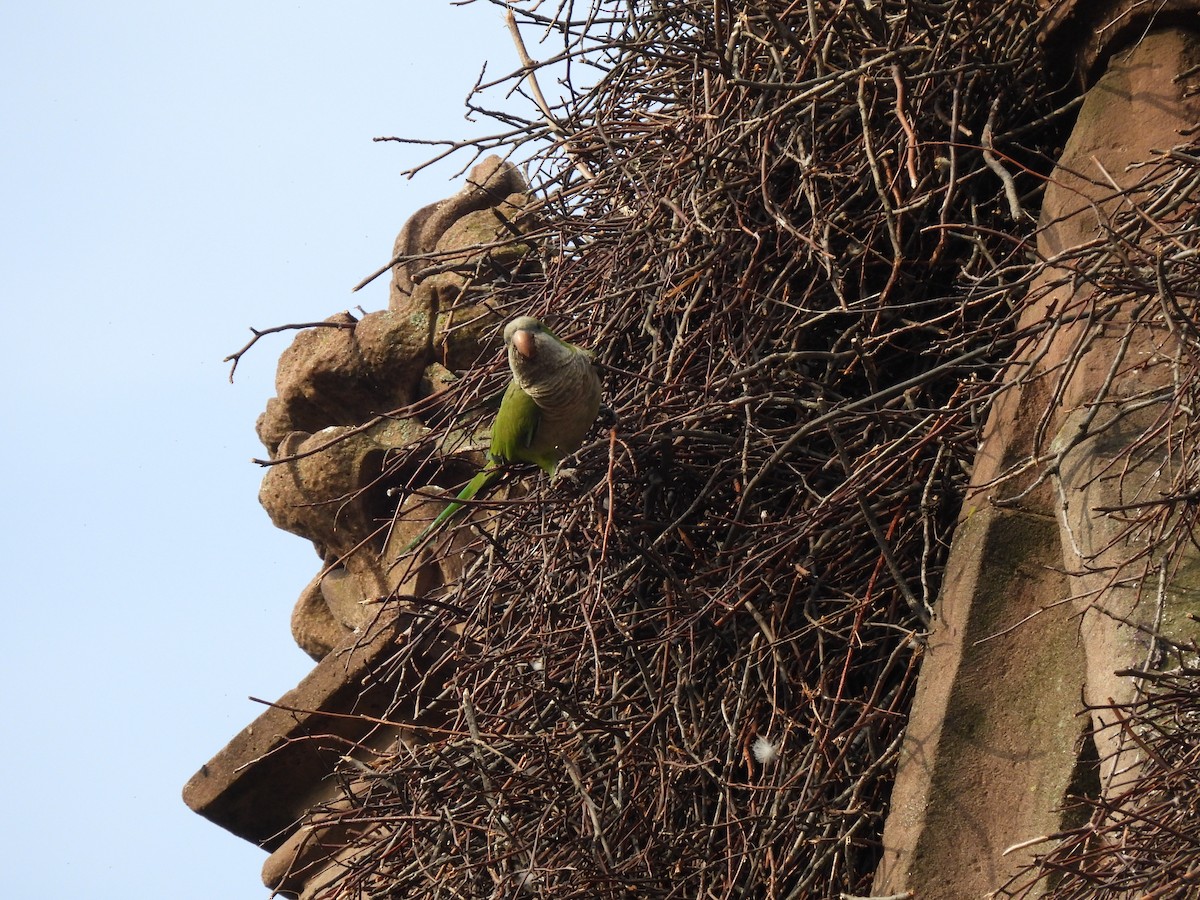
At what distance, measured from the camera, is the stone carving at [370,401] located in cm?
415

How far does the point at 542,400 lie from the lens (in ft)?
10.7

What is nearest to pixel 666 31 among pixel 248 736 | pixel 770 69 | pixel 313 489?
pixel 770 69

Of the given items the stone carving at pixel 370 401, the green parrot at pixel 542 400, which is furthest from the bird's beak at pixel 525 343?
the stone carving at pixel 370 401

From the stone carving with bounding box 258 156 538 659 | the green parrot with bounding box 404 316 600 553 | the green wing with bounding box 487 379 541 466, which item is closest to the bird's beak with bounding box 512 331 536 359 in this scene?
the green parrot with bounding box 404 316 600 553

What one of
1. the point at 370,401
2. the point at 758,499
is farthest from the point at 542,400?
the point at 370,401

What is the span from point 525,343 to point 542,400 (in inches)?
6.3

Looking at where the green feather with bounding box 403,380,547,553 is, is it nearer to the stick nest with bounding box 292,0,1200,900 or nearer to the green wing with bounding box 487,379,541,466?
the green wing with bounding box 487,379,541,466

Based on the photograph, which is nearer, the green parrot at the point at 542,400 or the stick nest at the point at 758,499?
the stick nest at the point at 758,499

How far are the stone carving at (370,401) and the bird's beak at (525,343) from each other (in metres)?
0.66

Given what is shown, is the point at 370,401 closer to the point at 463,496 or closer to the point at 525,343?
the point at 463,496

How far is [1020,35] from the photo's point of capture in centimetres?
303

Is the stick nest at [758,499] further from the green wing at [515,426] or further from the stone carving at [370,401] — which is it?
the stone carving at [370,401]

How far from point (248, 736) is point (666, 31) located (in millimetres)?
2649

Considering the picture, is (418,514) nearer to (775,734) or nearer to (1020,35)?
(775,734)
